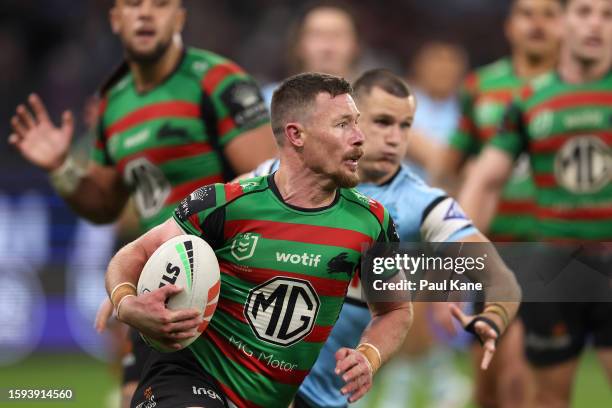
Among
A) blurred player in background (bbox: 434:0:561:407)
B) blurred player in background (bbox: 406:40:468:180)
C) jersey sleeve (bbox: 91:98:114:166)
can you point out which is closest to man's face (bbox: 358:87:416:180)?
jersey sleeve (bbox: 91:98:114:166)

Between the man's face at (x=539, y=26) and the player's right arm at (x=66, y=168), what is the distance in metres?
3.69

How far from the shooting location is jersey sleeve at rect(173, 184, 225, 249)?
4770 mm

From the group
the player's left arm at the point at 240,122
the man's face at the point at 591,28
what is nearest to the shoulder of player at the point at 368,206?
the player's left arm at the point at 240,122

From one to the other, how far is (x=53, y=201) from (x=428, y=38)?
24.2ft

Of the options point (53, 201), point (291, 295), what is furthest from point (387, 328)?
point (53, 201)

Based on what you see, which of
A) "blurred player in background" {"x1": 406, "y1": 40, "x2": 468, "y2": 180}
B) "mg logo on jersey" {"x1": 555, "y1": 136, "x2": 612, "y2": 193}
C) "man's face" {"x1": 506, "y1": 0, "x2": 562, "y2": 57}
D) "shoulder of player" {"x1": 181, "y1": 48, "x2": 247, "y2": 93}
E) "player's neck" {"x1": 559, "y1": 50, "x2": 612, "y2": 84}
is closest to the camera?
"shoulder of player" {"x1": 181, "y1": 48, "x2": 247, "y2": 93}

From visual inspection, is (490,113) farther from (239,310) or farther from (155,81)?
(239,310)

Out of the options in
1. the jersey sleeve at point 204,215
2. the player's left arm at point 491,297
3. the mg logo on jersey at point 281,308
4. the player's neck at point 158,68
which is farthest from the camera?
the player's neck at point 158,68

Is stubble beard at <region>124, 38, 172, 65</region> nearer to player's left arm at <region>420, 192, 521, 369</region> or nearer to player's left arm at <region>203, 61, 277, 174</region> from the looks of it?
player's left arm at <region>203, 61, 277, 174</region>

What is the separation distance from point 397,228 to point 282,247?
99cm

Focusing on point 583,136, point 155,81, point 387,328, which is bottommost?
point 387,328

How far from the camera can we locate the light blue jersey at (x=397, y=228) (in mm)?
5520

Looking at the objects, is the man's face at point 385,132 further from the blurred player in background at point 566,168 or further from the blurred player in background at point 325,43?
the blurred player in background at point 325,43

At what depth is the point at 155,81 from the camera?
6.76 m
